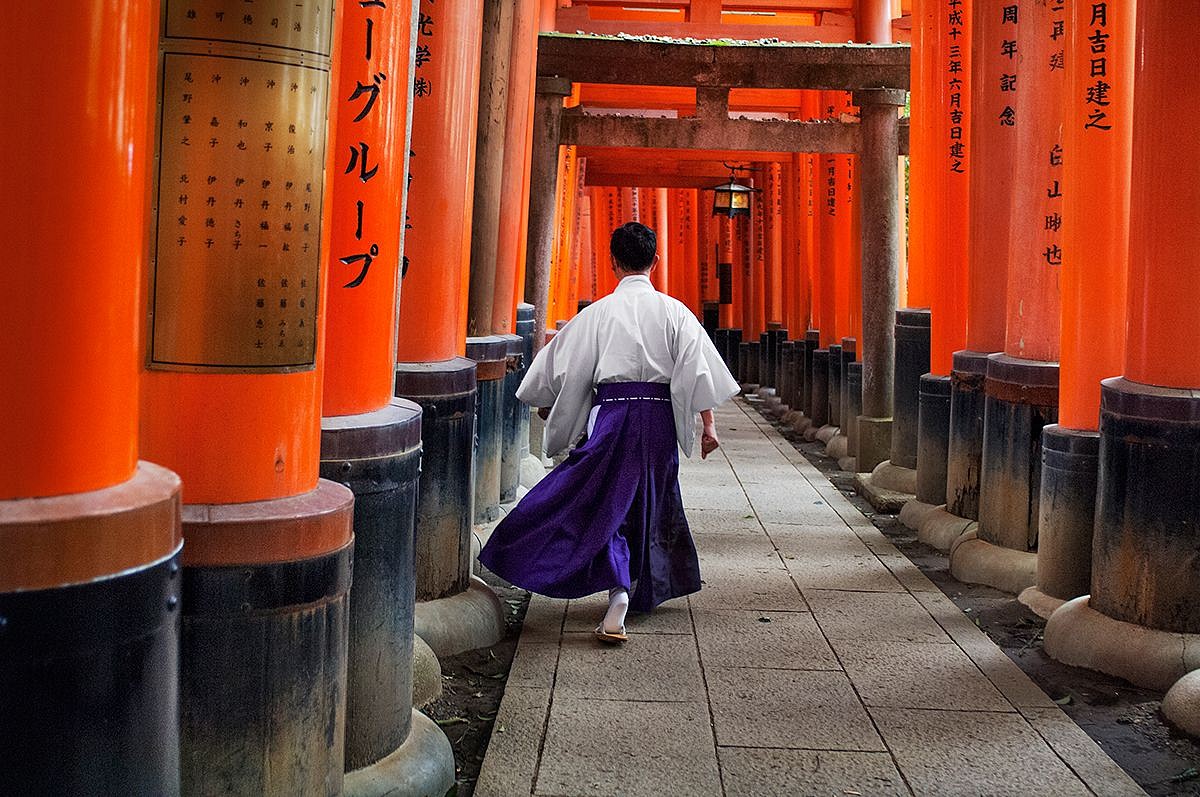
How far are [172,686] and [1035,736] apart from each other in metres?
3.06

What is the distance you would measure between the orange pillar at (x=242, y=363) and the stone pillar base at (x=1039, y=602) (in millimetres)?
3820

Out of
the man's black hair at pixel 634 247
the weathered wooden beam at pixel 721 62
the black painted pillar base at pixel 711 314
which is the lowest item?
the man's black hair at pixel 634 247

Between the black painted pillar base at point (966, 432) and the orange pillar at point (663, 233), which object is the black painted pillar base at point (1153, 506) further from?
the orange pillar at point (663, 233)

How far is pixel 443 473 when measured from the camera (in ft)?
16.5

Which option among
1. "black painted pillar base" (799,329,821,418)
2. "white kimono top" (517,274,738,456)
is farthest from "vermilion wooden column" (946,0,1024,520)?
"black painted pillar base" (799,329,821,418)

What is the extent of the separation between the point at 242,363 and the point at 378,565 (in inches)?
41.3

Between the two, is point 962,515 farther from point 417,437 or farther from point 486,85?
point 417,437

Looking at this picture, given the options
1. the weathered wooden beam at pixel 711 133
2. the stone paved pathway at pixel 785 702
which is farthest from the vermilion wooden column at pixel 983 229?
the weathered wooden beam at pixel 711 133

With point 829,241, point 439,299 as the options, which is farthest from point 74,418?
point 829,241

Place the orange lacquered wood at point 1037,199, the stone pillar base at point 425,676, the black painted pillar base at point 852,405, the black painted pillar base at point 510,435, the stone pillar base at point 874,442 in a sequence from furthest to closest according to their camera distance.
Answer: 1. the black painted pillar base at point 852,405
2. the stone pillar base at point 874,442
3. the black painted pillar base at point 510,435
4. the orange lacquered wood at point 1037,199
5. the stone pillar base at point 425,676

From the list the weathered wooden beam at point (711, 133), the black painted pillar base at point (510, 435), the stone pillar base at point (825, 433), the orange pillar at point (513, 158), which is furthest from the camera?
the stone pillar base at point (825, 433)

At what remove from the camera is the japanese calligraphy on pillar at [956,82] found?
8.09 m

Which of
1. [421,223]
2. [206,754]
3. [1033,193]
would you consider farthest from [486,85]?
[206,754]

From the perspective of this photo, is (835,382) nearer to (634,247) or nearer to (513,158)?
(513,158)
